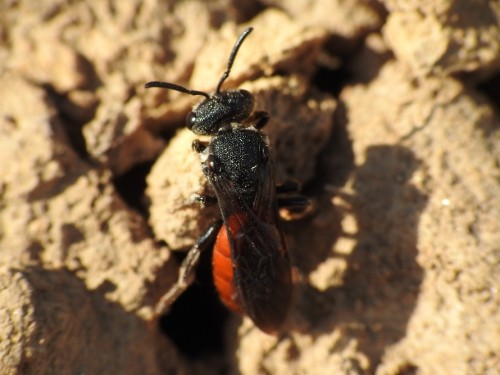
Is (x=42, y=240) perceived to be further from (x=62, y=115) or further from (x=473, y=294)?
(x=473, y=294)

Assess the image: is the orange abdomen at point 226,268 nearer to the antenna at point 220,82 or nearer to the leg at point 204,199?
the leg at point 204,199

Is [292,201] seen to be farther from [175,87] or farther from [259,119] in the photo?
[175,87]

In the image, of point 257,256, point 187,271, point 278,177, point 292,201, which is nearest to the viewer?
point 257,256

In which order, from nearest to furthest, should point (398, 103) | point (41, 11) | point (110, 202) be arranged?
point (110, 202)
point (398, 103)
point (41, 11)

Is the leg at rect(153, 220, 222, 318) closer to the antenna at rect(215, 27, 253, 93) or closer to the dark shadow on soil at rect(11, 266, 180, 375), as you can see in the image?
the dark shadow on soil at rect(11, 266, 180, 375)

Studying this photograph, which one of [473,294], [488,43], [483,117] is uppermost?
[488,43]

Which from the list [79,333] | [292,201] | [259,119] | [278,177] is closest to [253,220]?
[292,201]

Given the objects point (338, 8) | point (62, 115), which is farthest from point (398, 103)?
point (62, 115)
